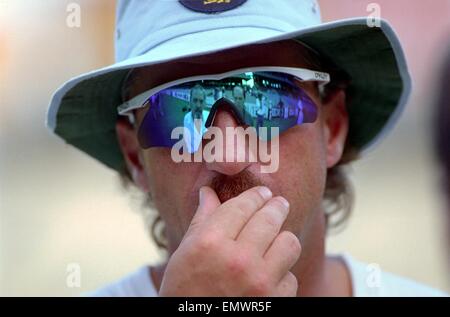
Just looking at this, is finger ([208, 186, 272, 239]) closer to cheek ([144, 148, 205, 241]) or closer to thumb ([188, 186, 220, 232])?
thumb ([188, 186, 220, 232])

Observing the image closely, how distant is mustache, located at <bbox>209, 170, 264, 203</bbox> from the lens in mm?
1682

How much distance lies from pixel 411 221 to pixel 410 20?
147 cm

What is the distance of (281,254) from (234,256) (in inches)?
5.1

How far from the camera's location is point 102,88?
210cm

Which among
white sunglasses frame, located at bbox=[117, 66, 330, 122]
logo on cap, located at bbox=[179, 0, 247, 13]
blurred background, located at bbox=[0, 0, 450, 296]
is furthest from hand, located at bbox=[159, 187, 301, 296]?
blurred background, located at bbox=[0, 0, 450, 296]

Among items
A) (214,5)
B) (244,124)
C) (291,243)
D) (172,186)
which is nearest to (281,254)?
(291,243)

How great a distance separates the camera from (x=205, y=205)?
1.57 meters

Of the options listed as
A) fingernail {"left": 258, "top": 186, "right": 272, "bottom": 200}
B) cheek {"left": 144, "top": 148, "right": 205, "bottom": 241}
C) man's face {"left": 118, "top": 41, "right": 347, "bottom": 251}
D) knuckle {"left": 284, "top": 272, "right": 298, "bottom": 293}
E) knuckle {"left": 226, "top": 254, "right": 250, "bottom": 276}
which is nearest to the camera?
knuckle {"left": 226, "top": 254, "right": 250, "bottom": 276}

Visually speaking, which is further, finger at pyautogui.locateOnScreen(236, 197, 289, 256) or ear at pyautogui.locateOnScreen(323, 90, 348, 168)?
ear at pyautogui.locateOnScreen(323, 90, 348, 168)

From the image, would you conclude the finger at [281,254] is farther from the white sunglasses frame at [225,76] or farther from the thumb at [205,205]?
the white sunglasses frame at [225,76]

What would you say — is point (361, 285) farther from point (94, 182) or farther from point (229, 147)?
point (94, 182)

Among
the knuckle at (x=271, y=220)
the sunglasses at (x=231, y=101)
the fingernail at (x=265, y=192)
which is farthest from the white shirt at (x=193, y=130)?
the knuckle at (x=271, y=220)

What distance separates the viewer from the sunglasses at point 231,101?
5.67 feet
